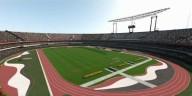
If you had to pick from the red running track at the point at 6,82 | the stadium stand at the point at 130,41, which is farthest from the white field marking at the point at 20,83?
the stadium stand at the point at 130,41

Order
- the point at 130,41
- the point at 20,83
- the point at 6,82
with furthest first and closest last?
the point at 130,41
the point at 6,82
the point at 20,83

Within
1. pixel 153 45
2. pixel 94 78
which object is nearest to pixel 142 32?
pixel 153 45

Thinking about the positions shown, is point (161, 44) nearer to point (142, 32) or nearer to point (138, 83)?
point (142, 32)

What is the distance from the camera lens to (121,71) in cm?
3300

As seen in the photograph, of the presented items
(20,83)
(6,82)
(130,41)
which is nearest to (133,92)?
(20,83)

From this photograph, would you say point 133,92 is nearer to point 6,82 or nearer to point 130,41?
point 6,82

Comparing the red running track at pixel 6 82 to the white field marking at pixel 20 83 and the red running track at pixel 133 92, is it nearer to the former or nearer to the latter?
the white field marking at pixel 20 83

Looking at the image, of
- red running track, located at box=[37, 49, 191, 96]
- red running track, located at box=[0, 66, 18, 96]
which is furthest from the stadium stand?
red running track, located at box=[0, 66, 18, 96]

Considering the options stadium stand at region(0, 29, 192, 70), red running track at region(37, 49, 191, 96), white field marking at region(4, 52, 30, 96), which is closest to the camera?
red running track at region(37, 49, 191, 96)

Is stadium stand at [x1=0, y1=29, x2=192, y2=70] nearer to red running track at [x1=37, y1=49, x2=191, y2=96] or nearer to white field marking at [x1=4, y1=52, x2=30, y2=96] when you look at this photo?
red running track at [x1=37, y1=49, x2=191, y2=96]

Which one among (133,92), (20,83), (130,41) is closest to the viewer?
(133,92)

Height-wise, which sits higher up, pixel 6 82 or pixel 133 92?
pixel 6 82

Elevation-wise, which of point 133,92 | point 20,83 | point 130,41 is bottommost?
point 133,92

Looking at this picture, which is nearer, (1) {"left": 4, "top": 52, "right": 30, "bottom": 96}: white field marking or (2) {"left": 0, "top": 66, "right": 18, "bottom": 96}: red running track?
(2) {"left": 0, "top": 66, "right": 18, "bottom": 96}: red running track
